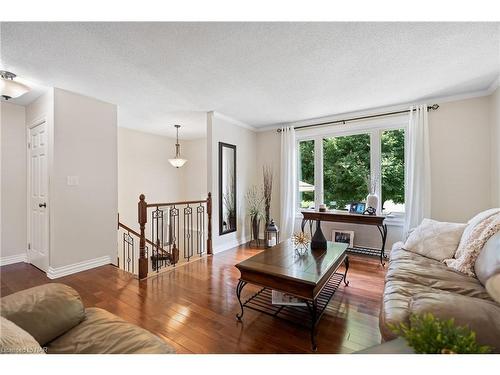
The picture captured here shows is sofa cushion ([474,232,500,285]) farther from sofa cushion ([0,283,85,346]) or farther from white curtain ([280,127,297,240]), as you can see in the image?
white curtain ([280,127,297,240])

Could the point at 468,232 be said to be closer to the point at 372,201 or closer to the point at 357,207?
the point at 372,201

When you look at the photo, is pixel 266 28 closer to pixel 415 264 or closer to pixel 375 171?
pixel 415 264

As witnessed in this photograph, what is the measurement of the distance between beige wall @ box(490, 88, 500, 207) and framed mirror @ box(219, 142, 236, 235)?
12.1 ft

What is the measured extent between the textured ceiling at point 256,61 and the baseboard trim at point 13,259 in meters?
2.50

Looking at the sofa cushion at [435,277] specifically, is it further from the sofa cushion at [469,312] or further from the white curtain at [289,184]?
the white curtain at [289,184]

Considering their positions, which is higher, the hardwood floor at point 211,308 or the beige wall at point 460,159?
the beige wall at point 460,159

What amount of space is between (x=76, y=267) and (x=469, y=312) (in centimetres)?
371

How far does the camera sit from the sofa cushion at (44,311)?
101 centimetres

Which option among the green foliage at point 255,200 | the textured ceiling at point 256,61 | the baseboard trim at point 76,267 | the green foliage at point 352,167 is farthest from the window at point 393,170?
the baseboard trim at point 76,267

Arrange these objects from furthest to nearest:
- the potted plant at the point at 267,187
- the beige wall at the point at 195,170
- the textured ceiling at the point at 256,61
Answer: the beige wall at the point at 195,170 < the potted plant at the point at 267,187 < the textured ceiling at the point at 256,61

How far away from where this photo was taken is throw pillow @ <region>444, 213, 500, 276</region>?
5.75 ft
